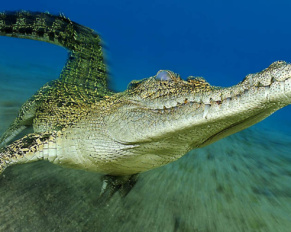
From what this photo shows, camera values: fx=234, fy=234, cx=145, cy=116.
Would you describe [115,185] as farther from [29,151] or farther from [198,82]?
[198,82]

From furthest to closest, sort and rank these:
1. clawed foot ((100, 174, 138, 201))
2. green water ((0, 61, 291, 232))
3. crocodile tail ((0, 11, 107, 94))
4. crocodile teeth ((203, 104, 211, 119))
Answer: crocodile tail ((0, 11, 107, 94)) < clawed foot ((100, 174, 138, 201)) < green water ((0, 61, 291, 232)) < crocodile teeth ((203, 104, 211, 119))

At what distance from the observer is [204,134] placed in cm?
179

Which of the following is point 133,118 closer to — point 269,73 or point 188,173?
point 269,73

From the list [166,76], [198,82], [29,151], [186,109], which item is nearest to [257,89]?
[186,109]

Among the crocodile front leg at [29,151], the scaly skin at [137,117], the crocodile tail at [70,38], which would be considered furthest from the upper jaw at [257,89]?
the crocodile tail at [70,38]

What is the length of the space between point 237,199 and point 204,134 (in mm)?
1938

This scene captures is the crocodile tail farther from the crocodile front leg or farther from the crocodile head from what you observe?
the crocodile head

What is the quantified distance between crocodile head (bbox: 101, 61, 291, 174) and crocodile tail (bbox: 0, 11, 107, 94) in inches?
89.1

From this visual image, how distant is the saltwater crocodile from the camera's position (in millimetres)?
1427

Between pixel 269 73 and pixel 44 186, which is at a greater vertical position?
pixel 269 73

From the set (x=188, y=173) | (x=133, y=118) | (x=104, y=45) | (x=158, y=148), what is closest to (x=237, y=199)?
(x=188, y=173)

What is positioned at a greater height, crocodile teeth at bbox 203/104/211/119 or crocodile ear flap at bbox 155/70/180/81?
crocodile ear flap at bbox 155/70/180/81

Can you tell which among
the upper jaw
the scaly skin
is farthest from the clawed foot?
the upper jaw

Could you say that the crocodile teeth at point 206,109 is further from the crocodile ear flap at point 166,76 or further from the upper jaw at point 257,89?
the crocodile ear flap at point 166,76
